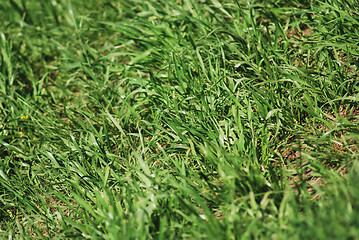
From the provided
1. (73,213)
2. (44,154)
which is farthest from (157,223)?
(44,154)

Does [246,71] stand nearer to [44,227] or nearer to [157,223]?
[157,223]

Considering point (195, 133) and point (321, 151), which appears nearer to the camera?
point (321, 151)

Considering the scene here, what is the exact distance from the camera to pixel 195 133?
2262 mm

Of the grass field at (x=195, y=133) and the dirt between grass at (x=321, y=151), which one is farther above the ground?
the grass field at (x=195, y=133)

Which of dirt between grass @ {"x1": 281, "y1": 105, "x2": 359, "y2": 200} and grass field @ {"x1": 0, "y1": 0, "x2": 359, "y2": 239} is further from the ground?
grass field @ {"x1": 0, "y1": 0, "x2": 359, "y2": 239}

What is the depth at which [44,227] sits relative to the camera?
226cm

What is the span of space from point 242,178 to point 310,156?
432 mm

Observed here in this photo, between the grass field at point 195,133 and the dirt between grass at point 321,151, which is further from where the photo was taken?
the dirt between grass at point 321,151

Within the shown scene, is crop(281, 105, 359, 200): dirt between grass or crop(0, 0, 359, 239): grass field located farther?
crop(281, 105, 359, 200): dirt between grass

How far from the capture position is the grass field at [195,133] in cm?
178

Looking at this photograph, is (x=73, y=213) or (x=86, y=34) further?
(x=86, y=34)

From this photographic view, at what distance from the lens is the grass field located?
1.78 meters

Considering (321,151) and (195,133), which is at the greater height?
(195,133)

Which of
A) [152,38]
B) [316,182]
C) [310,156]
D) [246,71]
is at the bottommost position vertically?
[316,182]
